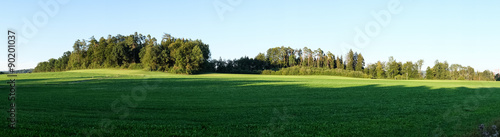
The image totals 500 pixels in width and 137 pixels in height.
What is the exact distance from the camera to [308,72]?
9725 cm

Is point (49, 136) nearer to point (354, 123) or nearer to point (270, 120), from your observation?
point (270, 120)

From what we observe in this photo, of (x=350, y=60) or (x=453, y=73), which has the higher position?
(x=350, y=60)

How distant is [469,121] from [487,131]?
111 inches

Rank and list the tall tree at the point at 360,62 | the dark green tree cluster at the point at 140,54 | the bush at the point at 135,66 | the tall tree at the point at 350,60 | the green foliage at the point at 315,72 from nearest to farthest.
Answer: the dark green tree cluster at the point at 140,54
the green foliage at the point at 315,72
the bush at the point at 135,66
the tall tree at the point at 360,62
the tall tree at the point at 350,60

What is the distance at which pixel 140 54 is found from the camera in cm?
9531

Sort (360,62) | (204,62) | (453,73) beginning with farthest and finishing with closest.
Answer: (360,62) → (453,73) → (204,62)

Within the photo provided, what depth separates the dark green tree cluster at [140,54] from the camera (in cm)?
8575

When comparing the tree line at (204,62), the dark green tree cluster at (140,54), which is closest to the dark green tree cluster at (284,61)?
the tree line at (204,62)

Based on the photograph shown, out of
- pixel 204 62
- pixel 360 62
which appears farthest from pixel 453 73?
pixel 204 62

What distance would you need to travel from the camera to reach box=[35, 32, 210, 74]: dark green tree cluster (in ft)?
281

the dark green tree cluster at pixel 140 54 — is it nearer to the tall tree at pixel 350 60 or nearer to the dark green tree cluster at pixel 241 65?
the dark green tree cluster at pixel 241 65

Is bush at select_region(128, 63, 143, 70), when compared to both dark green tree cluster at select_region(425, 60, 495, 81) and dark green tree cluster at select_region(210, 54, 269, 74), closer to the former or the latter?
dark green tree cluster at select_region(210, 54, 269, 74)

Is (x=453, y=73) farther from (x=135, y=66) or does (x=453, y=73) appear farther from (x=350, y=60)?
(x=135, y=66)

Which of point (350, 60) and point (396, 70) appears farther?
point (350, 60)
